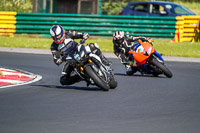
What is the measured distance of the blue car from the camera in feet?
81.8

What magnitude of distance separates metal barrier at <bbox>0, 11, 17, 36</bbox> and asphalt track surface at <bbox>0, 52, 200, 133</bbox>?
10.5 m

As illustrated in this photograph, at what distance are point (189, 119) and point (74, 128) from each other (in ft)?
5.72

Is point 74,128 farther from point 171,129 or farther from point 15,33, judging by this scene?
point 15,33

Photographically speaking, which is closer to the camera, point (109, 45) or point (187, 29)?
point (109, 45)

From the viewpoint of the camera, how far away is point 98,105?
342 inches

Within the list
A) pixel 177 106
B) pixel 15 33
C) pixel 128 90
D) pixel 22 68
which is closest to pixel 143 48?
pixel 128 90

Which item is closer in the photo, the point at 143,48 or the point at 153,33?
the point at 143,48

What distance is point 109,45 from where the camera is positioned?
22094 millimetres

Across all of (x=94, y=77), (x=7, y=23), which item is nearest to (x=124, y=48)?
(x=94, y=77)

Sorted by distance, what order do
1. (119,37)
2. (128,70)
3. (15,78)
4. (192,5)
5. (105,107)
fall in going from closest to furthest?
(105,107), (15,78), (119,37), (128,70), (192,5)

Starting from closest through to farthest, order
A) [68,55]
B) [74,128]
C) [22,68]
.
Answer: [74,128] < [68,55] < [22,68]

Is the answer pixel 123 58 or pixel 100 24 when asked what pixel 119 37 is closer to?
pixel 123 58

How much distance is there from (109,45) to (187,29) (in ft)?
12.2

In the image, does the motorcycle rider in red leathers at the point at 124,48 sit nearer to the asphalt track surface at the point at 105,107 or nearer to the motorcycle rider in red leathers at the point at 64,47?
the asphalt track surface at the point at 105,107
